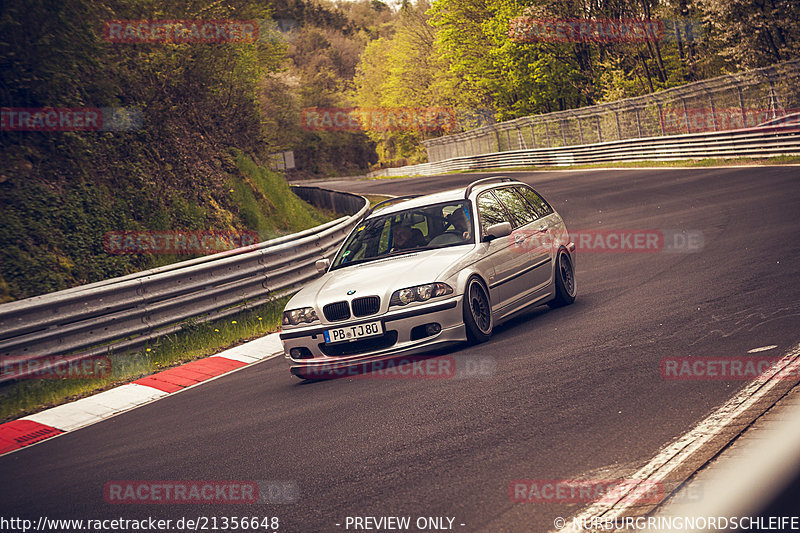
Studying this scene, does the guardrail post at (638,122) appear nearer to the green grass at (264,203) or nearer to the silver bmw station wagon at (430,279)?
the green grass at (264,203)

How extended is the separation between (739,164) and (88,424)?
22.0 m

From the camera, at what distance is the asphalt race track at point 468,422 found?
452 cm

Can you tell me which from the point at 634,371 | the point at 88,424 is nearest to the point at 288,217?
the point at 88,424

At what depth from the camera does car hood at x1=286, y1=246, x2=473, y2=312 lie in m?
7.98
